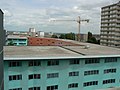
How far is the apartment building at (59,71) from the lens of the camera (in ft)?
79.0

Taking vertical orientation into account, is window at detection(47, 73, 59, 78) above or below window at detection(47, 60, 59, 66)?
below

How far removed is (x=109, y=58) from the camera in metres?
29.8

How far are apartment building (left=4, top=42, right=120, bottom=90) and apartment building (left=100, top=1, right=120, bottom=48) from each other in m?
48.6

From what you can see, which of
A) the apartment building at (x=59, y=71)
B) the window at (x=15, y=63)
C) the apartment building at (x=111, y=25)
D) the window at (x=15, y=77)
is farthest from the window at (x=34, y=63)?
the apartment building at (x=111, y=25)

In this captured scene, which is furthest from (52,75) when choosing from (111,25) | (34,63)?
(111,25)

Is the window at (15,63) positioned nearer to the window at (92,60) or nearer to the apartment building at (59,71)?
the apartment building at (59,71)

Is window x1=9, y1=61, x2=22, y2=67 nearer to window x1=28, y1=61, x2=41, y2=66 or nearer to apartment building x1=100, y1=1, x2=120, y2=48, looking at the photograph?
window x1=28, y1=61, x2=41, y2=66

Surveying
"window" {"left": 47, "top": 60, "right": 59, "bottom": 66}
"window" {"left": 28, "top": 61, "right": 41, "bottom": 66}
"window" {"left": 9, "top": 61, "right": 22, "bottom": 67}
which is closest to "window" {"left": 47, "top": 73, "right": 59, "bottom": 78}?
"window" {"left": 47, "top": 60, "right": 59, "bottom": 66}

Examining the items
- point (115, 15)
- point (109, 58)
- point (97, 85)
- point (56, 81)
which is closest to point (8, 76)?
point (56, 81)

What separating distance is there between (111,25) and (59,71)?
5865 cm

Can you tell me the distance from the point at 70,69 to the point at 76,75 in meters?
1.39

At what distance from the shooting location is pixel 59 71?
26266 mm

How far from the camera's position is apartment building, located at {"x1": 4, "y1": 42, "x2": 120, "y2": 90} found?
79.0 feet

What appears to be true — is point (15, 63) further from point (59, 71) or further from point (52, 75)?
point (59, 71)
